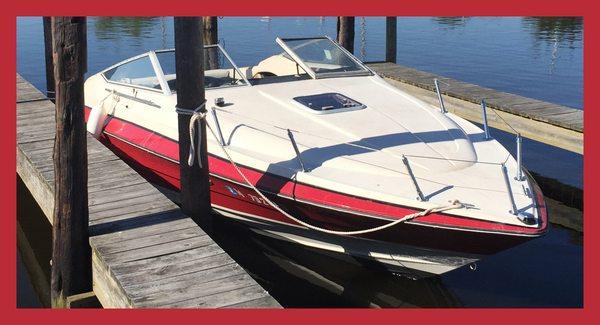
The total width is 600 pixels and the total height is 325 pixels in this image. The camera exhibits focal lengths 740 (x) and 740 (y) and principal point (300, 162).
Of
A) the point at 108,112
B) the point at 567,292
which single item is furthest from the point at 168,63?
the point at 567,292

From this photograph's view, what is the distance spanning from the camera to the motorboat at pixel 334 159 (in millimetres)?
7172

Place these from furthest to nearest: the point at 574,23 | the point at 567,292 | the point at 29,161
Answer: the point at 574,23, the point at 29,161, the point at 567,292

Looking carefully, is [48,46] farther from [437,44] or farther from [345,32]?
[437,44]

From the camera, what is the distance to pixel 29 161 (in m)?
9.25

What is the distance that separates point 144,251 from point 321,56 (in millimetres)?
4773

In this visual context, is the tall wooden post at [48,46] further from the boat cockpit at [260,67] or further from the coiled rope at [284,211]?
the coiled rope at [284,211]

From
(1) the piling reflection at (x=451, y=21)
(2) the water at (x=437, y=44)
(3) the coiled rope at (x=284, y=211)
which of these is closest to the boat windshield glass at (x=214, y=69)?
(3) the coiled rope at (x=284, y=211)

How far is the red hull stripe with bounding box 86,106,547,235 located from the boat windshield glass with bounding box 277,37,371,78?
2.37m

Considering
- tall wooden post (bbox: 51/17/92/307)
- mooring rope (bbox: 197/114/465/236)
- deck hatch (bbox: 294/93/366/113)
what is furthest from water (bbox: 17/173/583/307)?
deck hatch (bbox: 294/93/366/113)

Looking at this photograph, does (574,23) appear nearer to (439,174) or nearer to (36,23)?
(36,23)

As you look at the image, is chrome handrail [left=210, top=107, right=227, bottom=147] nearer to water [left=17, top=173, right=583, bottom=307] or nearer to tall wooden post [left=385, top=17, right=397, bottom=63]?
water [left=17, top=173, right=583, bottom=307]

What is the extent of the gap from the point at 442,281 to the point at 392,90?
9.20 feet

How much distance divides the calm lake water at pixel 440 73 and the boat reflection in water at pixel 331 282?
13mm

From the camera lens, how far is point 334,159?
791cm
